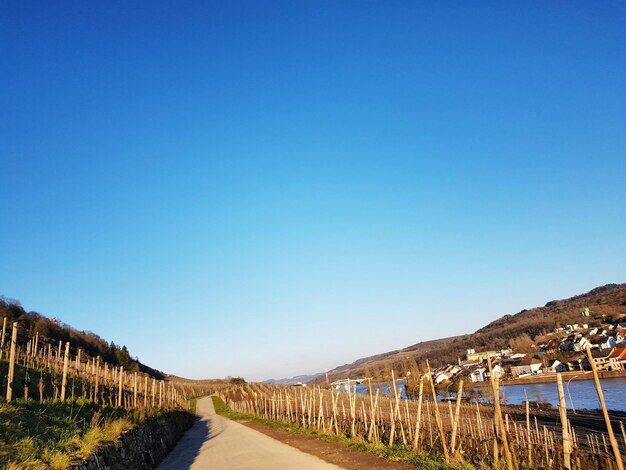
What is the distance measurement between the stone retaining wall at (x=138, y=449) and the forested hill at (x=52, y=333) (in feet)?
111

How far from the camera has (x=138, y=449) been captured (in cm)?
1505

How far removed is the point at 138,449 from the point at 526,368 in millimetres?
104142

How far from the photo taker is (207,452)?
19.5 m

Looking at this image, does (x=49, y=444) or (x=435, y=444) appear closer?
(x=49, y=444)

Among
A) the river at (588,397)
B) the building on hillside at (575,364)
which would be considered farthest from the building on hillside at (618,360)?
the river at (588,397)

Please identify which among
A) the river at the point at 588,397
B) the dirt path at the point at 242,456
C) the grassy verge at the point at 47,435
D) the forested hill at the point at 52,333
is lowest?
the river at the point at 588,397

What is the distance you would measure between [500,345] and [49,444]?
182 meters

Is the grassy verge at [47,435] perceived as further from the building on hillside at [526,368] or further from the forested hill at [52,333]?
the building on hillside at [526,368]

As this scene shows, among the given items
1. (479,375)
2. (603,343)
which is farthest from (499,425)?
(603,343)

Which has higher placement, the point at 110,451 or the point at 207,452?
the point at 110,451

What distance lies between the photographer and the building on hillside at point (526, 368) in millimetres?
96919

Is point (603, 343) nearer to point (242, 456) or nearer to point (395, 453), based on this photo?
point (395, 453)

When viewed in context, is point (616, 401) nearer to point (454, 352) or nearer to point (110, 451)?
point (110, 451)

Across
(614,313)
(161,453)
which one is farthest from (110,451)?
(614,313)
